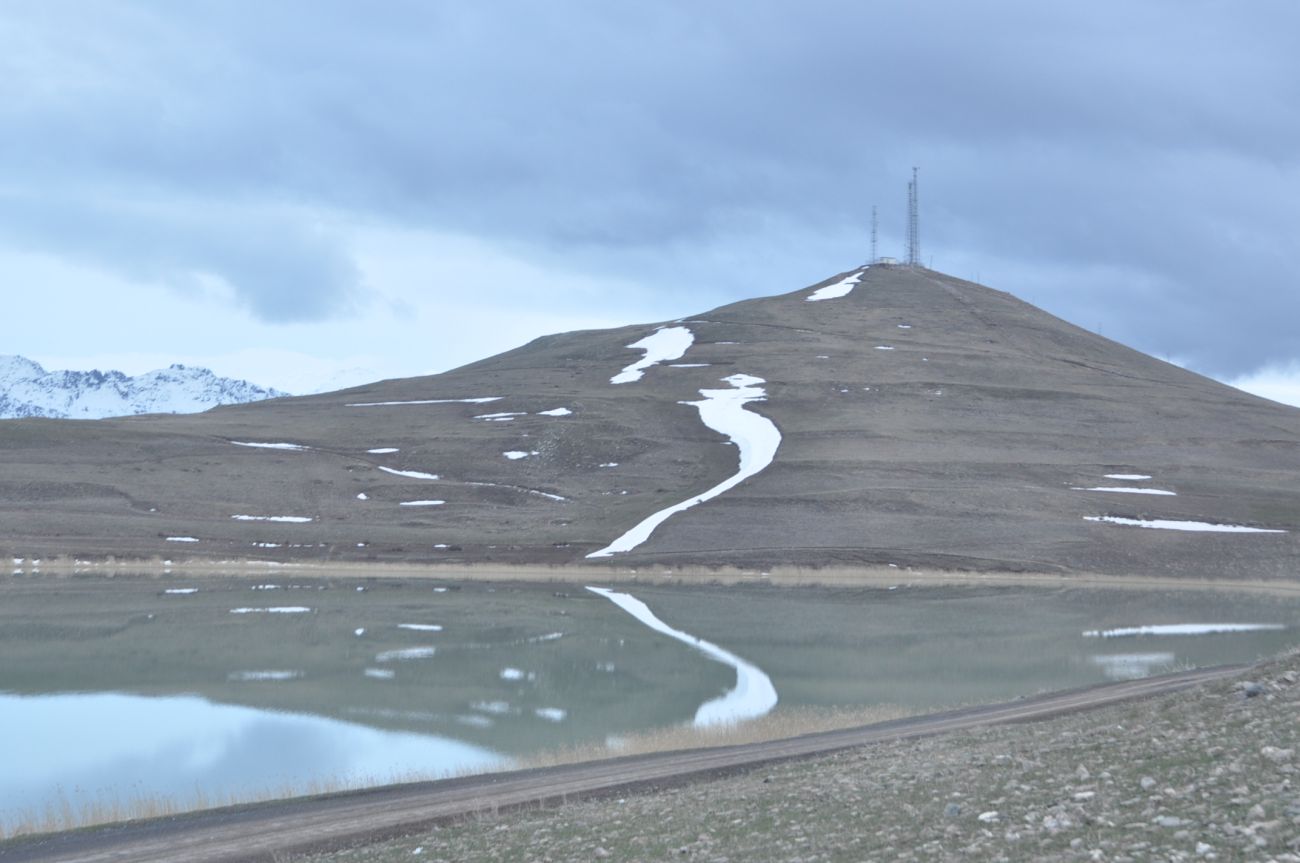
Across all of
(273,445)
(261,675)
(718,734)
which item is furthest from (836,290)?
(718,734)

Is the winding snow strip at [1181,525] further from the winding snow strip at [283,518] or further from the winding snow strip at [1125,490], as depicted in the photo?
the winding snow strip at [283,518]

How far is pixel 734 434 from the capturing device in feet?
381

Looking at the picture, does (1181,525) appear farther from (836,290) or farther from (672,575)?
(836,290)

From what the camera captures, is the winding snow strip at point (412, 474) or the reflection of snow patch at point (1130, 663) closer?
the reflection of snow patch at point (1130, 663)

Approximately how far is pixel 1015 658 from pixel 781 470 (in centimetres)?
5668

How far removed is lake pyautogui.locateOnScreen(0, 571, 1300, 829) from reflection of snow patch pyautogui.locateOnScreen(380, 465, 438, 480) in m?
37.0

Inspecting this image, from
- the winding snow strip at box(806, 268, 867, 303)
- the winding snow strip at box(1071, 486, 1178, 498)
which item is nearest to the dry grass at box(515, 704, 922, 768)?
the winding snow strip at box(1071, 486, 1178, 498)

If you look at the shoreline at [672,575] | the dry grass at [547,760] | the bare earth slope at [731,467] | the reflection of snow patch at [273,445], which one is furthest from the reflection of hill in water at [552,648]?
the reflection of snow patch at [273,445]

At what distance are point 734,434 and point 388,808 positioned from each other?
98572mm

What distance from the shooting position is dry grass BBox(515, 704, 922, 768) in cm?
2402

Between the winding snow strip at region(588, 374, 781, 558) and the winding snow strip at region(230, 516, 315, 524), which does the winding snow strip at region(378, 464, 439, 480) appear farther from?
the winding snow strip at region(588, 374, 781, 558)

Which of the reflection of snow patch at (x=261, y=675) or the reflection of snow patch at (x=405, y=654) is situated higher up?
the reflection of snow patch at (x=405, y=654)

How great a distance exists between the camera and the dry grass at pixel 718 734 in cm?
2402

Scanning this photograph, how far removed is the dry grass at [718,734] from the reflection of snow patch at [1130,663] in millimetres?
10225
